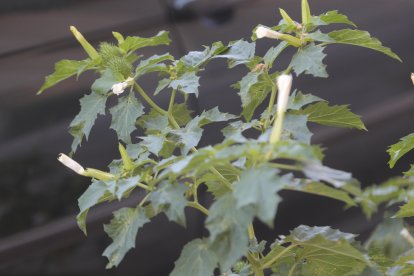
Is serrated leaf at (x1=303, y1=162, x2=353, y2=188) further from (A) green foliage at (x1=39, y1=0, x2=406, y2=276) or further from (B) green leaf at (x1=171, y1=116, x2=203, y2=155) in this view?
(B) green leaf at (x1=171, y1=116, x2=203, y2=155)

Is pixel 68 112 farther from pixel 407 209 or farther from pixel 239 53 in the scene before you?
pixel 407 209

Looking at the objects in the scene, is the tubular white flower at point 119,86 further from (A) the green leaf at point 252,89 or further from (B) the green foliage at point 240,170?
(A) the green leaf at point 252,89

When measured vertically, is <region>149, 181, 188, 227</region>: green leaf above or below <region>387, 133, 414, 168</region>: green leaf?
above

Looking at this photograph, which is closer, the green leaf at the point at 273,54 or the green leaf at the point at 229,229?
the green leaf at the point at 229,229

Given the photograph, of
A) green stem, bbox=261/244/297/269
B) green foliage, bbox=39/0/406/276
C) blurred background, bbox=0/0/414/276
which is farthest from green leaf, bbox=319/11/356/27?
blurred background, bbox=0/0/414/276

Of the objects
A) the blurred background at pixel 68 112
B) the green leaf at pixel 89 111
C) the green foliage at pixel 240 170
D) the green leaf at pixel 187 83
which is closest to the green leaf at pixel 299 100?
the green foliage at pixel 240 170

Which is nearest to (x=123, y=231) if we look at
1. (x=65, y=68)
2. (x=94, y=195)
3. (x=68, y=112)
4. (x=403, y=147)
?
(x=94, y=195)

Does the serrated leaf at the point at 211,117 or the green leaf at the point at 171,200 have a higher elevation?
the green leaf at the point at 171,200

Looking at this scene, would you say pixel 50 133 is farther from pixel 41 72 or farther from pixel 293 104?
pixel 293 104
